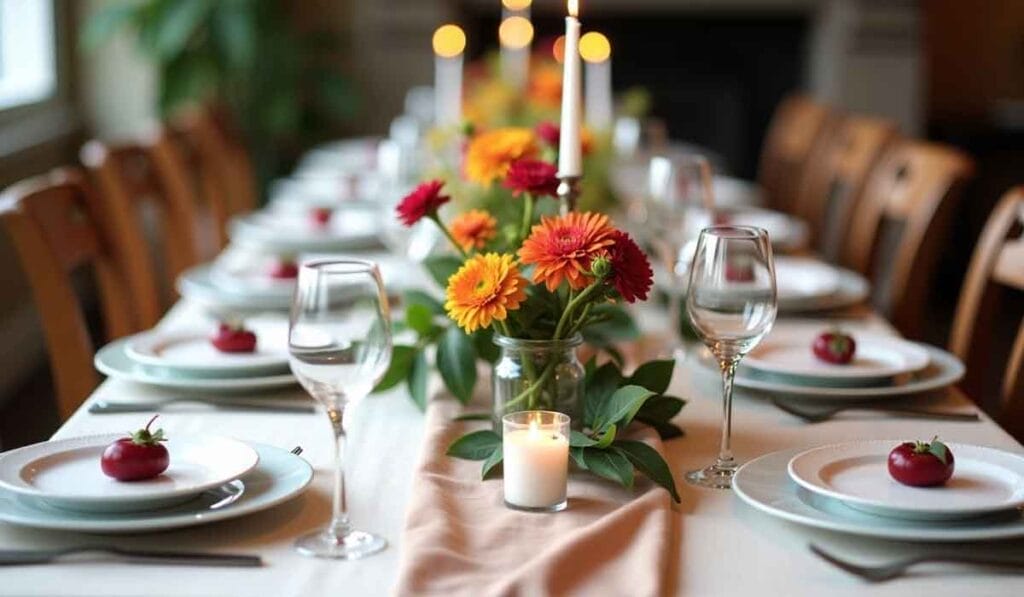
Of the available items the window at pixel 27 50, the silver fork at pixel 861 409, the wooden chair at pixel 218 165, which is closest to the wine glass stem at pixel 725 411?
the silver fork at pixel 861 409

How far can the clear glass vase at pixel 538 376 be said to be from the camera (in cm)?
141

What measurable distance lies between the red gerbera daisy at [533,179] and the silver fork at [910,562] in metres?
0.53

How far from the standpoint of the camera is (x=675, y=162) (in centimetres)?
206

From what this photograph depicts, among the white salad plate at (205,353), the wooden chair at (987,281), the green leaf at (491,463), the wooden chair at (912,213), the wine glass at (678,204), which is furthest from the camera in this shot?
the wooden chair at (912,213)

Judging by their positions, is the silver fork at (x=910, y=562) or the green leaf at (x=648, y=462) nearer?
the silver fork at (x=910, y=562)

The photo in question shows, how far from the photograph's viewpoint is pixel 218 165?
395 cm

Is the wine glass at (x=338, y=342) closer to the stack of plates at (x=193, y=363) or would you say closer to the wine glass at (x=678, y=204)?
the stack of plates at (x=193, y=363)

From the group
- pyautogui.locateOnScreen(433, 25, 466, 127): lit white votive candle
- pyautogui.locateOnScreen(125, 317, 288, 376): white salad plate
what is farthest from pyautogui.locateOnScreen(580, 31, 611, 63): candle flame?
pyautogui.locateOnScreen(125, 317, 288, 376): white salad plate

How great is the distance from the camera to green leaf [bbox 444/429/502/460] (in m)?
1.43

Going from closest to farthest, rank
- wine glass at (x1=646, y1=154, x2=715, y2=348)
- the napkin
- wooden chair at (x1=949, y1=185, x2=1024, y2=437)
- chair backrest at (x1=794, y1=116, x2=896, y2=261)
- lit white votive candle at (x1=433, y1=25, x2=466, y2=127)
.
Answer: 1. the napkin
2. wine glass at (x1=646, y1=154, x2=715, y2=348)
3. wooden chair at (x1=949, y1=185, x2=1024, y2=437)
4. chair backrest at (x1=794, y1=116, x2=896, y2=261)
5. lit white votive candle at (x1=433, y1=25, x2=466, y2=127)

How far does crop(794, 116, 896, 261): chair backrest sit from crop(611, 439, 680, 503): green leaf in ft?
6.96

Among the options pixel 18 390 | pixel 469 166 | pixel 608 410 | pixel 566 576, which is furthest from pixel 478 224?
pixel 18 390

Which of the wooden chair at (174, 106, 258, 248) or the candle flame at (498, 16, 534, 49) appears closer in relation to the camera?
the wooden chair at (174, 106, 258, 248)

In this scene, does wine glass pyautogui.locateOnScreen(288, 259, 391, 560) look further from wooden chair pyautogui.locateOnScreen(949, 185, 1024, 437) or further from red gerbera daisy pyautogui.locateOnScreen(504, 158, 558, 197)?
wooden chair pyautogui.locateOnScreen(949, 185, 1024, 437)
